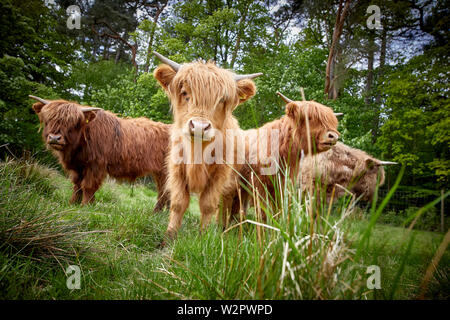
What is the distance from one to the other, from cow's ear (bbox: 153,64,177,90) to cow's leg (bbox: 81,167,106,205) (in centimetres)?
228

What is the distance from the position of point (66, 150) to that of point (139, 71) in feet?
41.0

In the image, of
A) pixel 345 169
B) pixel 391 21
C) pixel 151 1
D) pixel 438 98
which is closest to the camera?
pixel 345 169

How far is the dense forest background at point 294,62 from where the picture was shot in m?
7.61

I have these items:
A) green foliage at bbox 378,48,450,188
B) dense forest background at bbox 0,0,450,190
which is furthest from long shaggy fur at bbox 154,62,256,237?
green foliage at bbox 378,48,450,188

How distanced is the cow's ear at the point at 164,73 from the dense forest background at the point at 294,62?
4.27 metres

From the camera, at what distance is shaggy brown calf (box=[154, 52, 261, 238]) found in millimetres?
2498

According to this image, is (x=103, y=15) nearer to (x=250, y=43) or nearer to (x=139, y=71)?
(x=139, y=71)

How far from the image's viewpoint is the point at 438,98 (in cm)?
754

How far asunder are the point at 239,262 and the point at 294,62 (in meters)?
10.3

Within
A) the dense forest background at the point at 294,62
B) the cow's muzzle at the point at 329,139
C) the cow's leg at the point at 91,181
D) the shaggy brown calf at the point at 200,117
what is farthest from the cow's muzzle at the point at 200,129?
the dense forest background at the point at 294,62

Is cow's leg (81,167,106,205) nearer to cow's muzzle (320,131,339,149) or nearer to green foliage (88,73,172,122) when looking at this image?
cow's muzzle (320,131,339,149)

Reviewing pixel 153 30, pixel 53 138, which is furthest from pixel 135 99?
pixel 53 138

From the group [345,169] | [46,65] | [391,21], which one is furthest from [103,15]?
[345,169]
